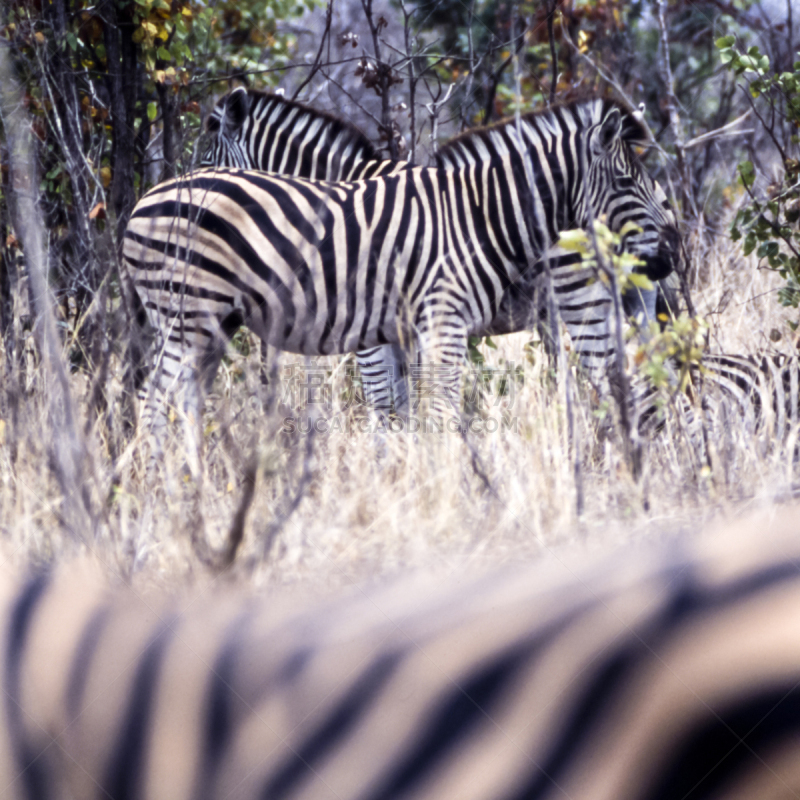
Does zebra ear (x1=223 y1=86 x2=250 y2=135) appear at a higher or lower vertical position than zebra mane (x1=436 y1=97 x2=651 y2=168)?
higher

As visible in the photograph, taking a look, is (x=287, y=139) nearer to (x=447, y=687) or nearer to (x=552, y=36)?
(x=552, y=36)

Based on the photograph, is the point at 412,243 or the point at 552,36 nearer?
the point at 412,243

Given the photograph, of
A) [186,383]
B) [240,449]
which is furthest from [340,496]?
[186,383]

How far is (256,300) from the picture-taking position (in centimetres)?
305

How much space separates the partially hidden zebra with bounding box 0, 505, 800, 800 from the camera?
0.75 meters

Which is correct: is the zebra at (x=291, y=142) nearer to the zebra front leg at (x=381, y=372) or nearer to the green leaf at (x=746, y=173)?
the zebra front leg at (x=381, y=372)

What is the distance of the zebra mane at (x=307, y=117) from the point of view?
146 inches

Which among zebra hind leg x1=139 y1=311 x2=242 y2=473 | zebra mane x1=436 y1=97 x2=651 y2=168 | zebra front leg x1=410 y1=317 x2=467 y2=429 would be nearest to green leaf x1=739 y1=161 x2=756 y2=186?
zebra mane x1=436 y1=97 x2=651 y2=168

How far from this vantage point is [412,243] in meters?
3.11

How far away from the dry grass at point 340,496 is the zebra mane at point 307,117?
1.92m

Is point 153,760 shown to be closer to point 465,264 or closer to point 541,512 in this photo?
point 541,512

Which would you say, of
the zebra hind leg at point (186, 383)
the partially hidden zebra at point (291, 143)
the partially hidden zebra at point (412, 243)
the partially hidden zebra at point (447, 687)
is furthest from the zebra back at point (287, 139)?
the partially hidden zebra at point (447, 687)

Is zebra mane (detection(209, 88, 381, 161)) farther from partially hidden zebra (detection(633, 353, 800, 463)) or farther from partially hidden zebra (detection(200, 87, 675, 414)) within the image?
partially hidden zebra (detection(633, 353, 800, 463))

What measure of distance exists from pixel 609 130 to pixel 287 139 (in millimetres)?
1559
